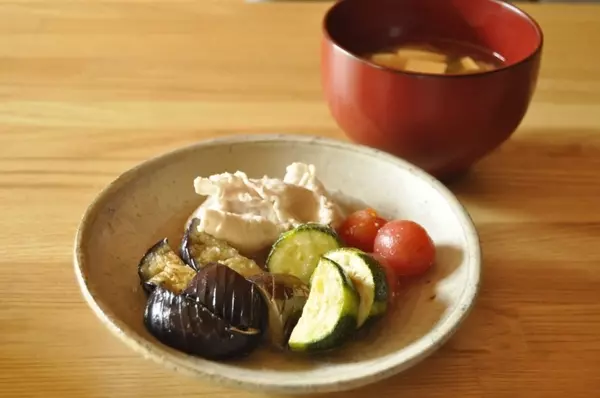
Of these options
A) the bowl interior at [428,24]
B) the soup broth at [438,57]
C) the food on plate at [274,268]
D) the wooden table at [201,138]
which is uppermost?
the bowl interior at [428,24]

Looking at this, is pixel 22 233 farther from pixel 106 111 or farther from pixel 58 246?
pixel 106 111

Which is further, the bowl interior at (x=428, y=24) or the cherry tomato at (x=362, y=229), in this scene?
the bowl interior at (x=428, y=24)

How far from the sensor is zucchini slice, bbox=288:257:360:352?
74 cm

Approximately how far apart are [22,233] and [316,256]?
0.38m

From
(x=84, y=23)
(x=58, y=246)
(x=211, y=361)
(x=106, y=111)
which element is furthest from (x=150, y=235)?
(x=84, y=23)

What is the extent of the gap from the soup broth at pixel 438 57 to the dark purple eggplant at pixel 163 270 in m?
0.43

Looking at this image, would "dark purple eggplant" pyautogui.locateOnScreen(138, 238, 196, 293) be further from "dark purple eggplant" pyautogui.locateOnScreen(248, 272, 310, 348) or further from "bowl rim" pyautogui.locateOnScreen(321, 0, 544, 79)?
"bowl rim" pyautogui.locateOnScreen(321, 0, 544, 79)

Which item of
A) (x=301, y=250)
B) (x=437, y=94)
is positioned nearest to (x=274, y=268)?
(x=301, y=250)

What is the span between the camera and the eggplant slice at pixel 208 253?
838mm

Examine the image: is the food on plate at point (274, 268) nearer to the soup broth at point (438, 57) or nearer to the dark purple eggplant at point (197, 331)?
the dark purple eggplant at point (197, 331)

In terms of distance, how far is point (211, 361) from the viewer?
0.71 m

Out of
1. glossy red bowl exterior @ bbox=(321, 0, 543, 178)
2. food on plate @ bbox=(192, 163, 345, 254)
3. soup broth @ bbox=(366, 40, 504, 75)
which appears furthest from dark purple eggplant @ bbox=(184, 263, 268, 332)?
soup broth @ bbox=(366, 40, 504, 75)

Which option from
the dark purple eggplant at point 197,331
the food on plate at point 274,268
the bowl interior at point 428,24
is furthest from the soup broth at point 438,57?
the dark purple eggplant at point 197,331

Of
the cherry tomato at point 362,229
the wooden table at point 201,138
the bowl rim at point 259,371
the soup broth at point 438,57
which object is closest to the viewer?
the bowl rim at point 259,371
